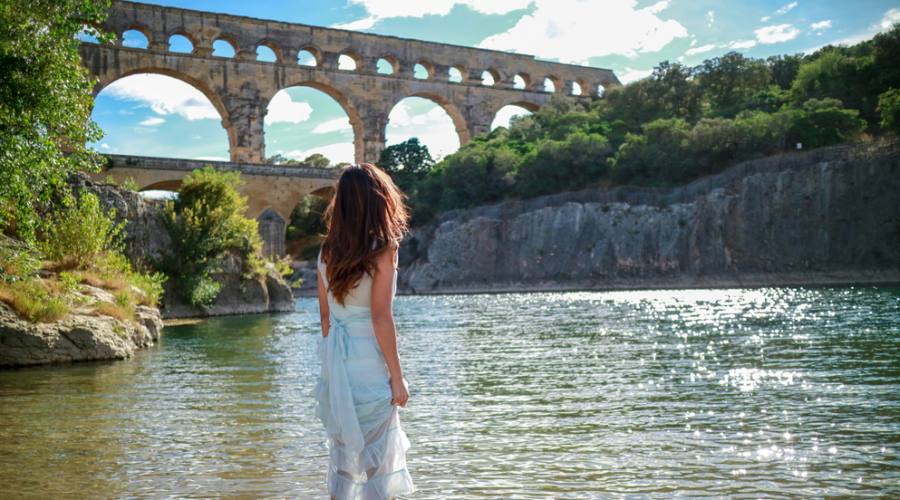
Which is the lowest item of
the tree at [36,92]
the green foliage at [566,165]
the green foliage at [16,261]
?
Result: the green foliage at [16,261]

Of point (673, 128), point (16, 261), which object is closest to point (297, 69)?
Answer: point (673, 128)

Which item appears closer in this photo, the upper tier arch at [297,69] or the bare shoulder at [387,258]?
the bare shoulder at [387,258]

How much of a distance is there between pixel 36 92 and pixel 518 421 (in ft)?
27.9

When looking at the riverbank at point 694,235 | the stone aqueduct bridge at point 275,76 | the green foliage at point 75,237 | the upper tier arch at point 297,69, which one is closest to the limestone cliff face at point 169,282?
the green foliage at point 75,237

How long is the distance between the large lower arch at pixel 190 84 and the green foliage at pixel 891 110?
37.3m

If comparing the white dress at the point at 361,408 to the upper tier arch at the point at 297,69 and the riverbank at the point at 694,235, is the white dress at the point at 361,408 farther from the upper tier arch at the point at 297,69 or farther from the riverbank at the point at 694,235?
the upper tier arch at the point at 297,69

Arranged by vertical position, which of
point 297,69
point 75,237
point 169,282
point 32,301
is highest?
point 297,69

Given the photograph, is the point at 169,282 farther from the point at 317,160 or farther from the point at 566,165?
the point at 317,160

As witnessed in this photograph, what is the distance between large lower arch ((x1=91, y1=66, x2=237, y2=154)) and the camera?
158ft

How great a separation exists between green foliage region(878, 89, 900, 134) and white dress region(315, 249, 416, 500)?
4757 cm

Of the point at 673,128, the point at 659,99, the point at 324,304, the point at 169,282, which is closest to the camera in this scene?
the point at 324,304

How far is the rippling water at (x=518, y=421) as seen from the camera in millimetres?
5324

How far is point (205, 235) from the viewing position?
1164 inches

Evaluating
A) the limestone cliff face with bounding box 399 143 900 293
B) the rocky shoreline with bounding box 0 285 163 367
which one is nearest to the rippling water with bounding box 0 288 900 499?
the rocky shoreline with bounding box 0 285 163 367
